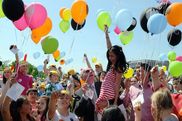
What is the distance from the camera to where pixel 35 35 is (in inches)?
281

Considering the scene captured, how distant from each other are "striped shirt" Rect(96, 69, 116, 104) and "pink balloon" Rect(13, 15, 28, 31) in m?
2.64

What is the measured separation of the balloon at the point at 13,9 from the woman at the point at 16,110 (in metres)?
2.55

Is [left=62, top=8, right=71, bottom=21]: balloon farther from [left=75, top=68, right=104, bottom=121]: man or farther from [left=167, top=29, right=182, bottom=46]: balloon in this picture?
[left=75, top=68, right=104, bottom=121]: man

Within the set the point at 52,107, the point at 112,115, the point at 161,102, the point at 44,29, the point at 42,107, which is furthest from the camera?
the point at 44,29

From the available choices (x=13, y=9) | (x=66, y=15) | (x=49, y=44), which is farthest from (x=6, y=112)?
(x=66, y=15)

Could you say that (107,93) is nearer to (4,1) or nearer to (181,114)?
(181,114)

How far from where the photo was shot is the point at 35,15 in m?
6.64

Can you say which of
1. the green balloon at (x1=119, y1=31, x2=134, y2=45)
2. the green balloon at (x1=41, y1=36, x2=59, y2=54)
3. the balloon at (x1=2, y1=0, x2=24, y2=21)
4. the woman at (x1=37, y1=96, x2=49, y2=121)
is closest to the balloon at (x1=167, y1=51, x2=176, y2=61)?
the green balloon at (x1=119, y1=31, x2=134, y2=45)

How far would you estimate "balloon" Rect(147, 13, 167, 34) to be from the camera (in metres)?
6.99

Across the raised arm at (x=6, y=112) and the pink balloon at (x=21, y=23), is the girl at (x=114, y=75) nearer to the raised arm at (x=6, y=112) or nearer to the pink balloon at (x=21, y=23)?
the raised arm at (x=6, y=112)

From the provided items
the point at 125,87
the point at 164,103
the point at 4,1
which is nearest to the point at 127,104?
the point at 125,87

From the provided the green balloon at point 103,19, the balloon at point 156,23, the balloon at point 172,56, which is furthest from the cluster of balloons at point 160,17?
the balloon at point 172,56

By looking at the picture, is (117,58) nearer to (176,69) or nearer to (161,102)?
(161,102)

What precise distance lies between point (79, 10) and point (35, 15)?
106 centimetres
